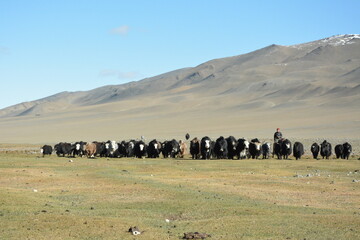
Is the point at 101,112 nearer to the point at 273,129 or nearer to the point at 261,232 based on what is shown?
the point at 273,129

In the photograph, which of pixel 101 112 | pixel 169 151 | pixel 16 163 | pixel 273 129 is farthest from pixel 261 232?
pixel 101 112

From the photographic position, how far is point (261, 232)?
12.9 m

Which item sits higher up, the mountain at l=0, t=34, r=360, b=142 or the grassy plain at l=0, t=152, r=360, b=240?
the mountain at l=0, t=34, r=360, b=142

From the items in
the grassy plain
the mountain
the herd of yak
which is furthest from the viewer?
the mountain

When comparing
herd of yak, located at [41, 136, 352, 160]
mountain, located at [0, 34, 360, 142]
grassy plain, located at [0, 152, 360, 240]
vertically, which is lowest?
grassy plain, located at [0, 152, 360, 240]

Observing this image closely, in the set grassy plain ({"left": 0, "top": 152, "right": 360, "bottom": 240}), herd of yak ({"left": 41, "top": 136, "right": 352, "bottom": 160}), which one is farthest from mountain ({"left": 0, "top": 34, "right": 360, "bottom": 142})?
grassy plain ({"left": 0, "top": 152, "right": 360, "bottom": 240})

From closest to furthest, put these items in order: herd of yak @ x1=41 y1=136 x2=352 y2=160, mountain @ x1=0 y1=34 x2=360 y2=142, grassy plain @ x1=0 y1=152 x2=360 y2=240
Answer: grassy plain @ x1=0 y1=152 x2=360 y2=240 < herd of yak @ x1=41 y1=136 x2=352 y2=160 < mountain @ x1=0 y1=34 x2=360 y2=142

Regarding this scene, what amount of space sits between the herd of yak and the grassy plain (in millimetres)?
10535

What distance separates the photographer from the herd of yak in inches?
1547

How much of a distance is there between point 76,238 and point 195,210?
4.50 meters

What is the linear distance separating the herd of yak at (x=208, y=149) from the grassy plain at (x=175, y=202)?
1054cm

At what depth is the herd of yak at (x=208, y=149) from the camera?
39281 mm

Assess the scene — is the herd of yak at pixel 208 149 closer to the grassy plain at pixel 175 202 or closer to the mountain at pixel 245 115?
the grassy plain at pixel 175 202

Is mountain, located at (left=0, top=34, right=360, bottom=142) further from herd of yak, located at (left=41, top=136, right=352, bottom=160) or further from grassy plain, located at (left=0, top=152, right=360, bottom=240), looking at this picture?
grassy plain, located at (left=0, top=152, right=360, bottom=240)
